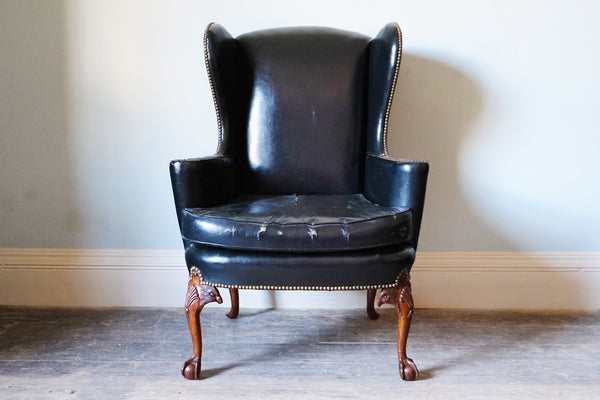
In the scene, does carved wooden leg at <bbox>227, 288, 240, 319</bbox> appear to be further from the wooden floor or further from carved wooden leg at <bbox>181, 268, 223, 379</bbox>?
carved wooden leg at <bbox>181, 268, 223, 379</bbox>

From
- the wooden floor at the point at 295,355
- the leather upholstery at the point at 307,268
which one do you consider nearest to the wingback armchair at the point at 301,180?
the leather upholstery at the point at 307,268

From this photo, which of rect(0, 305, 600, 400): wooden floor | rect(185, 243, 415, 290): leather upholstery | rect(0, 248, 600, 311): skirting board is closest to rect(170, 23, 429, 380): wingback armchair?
rect(185, 243, 415, 290): leather upholstery

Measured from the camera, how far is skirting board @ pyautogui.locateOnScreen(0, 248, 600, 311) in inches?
70.7

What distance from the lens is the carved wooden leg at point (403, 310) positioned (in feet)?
4.09

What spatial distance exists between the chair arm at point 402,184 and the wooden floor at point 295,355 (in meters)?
0.43

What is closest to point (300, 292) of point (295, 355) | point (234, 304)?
point (234, 304)

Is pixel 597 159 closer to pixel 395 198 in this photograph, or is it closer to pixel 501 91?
pixel 501 91

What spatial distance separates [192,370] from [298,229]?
0.54 m

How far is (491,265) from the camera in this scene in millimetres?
1800

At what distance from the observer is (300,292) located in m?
1.79

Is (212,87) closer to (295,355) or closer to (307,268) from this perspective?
(307,268)

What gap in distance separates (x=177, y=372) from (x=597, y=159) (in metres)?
1.72

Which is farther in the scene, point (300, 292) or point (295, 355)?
point (300, 292)

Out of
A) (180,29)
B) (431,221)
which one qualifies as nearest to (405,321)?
(431,221)
